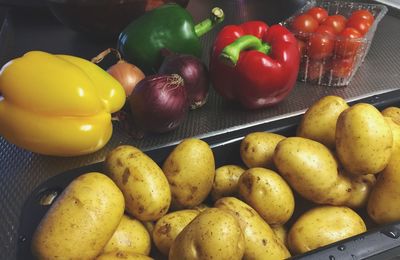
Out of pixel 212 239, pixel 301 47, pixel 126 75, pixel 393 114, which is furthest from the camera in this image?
pixel 301 47

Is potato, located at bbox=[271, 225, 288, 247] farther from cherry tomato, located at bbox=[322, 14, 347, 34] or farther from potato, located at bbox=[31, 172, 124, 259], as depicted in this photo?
cherry tomato, located at bbox=[322, 14, 347, 34]

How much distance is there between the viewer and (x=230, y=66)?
29.1 inches

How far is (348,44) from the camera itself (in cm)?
85

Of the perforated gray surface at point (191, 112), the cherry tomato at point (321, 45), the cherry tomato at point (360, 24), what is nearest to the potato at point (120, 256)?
the perforated gray surface at point (191, 112)

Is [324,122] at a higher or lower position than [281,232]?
higher

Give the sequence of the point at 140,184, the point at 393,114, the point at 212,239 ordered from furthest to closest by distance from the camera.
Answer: the point at 393,114 < the point at 140,184 < the point at 212,239

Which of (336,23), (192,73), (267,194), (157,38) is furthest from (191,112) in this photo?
(336,23)

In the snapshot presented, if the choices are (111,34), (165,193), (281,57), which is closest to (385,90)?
(281,57)

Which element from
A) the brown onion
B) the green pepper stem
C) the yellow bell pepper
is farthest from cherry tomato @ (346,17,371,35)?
the yellow bell pepper

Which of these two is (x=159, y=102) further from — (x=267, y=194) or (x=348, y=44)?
(x=348, y=44)

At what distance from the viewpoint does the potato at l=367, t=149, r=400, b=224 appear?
0.53 metres

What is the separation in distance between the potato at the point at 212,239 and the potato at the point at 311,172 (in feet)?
0.45

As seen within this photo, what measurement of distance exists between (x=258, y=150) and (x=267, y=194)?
80 mm

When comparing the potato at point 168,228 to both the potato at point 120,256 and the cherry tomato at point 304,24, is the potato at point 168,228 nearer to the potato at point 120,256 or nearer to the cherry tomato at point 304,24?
the potato at point 120,256
